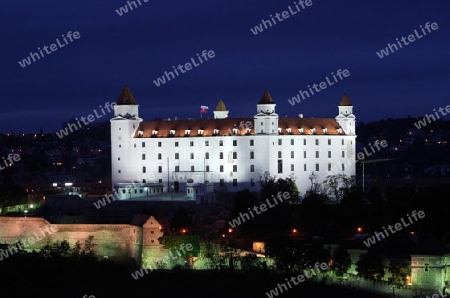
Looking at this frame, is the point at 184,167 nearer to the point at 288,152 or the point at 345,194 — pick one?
the point at 288,152

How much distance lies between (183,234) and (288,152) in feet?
50.5

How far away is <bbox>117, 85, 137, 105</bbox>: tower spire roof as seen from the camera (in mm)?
71438

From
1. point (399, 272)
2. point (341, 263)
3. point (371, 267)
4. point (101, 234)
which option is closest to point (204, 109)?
point (101, 234)

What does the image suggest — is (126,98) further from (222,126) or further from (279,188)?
(279,188)

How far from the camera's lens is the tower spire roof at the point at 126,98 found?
7144 centimetres

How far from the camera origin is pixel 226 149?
69375 mm

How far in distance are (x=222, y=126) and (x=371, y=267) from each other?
78.9 ft

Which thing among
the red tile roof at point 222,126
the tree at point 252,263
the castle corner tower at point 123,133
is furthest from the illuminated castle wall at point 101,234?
the red tile roof at point 222,126

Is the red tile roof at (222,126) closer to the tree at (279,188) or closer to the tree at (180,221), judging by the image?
the tree at (279,188)

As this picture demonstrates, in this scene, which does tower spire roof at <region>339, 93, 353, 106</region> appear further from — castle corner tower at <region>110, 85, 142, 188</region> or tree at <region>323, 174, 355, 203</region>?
castle corner tower at <region>110, 85, 142, 188</region>

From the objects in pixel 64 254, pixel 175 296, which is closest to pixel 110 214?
pixel 64 254

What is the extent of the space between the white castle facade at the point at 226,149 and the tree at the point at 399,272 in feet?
66.9

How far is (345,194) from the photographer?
62656 mm

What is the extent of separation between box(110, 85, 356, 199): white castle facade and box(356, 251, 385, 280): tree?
19.6 m
